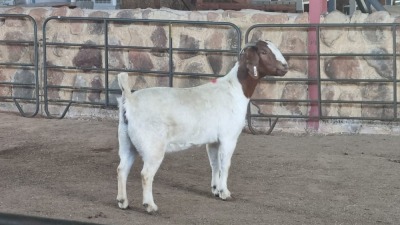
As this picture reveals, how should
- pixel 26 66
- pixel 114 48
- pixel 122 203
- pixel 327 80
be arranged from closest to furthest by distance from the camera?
1. pixel 122 203
2. pixel 327 80
3. pixel 114 48
4. pixel 26 66

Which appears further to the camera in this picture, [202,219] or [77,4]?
[77,4]

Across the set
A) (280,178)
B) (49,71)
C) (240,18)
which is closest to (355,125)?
(240,18)

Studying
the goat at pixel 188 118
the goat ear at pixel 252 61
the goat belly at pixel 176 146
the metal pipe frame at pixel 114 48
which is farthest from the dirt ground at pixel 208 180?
the goat ear at pixel 252 61

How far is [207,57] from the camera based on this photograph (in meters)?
10.9

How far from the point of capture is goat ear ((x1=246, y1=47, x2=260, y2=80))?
676 cm

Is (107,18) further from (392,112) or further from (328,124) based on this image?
(392,112)

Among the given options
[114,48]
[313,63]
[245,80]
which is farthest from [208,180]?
[114,48]

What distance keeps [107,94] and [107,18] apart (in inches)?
45.1

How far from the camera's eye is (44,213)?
5.86m

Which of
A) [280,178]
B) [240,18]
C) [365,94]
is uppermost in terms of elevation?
[240,18]

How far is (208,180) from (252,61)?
1439mm

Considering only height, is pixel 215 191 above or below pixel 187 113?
below

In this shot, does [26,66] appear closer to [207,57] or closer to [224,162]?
[207,57]

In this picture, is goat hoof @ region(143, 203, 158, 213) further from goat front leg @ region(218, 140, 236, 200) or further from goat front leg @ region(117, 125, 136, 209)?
goat front leg @ region(218, 140, 236, 200)
